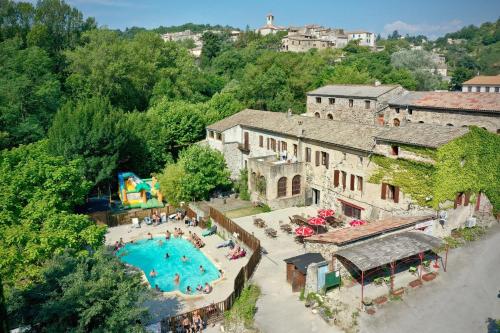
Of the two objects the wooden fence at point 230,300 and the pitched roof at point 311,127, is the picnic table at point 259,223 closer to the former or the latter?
the wooden fence at point 230,300

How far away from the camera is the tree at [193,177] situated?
37.6m

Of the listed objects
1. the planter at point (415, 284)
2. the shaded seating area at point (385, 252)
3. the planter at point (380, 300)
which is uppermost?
the shaded seating area at point (385, 252)

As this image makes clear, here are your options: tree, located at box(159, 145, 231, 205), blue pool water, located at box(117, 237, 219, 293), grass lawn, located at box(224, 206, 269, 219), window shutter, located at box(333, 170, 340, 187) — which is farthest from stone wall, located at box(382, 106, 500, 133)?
blue pool water, located at box(117, 237, 219, 293)

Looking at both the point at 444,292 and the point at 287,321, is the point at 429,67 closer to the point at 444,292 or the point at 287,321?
the point at 444,292

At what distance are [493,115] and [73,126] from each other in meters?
39.6

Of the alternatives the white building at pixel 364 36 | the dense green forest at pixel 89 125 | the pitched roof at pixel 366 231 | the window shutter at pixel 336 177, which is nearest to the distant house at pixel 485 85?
the dense green forest at pixel 89 125

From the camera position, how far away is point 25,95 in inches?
1873

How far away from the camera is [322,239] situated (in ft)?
75.0

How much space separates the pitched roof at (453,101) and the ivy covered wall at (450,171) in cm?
793

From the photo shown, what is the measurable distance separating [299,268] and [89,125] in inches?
1065

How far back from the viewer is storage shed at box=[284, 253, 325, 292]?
71.8 feet

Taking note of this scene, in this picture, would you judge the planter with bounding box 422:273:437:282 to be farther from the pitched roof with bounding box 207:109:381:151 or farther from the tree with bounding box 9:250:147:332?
the tree with bounding box 9:250:147:332

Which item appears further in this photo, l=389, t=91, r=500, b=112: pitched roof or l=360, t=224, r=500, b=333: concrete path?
l=389, t=91, r=500, b=112: pitched roof

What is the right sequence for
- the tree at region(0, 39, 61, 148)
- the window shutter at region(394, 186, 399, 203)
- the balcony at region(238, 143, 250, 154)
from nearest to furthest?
the window shutter at region(394, 186, 399, 203) < the balcony at region(238, 143, 250, 154) < the tree at region(0, 39, 61, 148)
